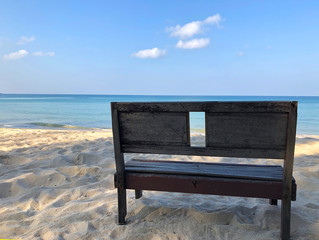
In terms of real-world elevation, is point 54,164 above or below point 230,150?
below

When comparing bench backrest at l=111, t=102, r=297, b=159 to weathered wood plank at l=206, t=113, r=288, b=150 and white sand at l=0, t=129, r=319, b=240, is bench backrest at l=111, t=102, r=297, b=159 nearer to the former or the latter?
weathered wood plank at l=206, t=113, r=288, b=150

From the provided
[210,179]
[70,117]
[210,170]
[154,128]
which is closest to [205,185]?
[210,179]

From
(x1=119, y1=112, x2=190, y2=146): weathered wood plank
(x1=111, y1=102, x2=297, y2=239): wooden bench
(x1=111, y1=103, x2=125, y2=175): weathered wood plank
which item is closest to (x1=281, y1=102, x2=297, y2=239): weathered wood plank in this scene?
(x1=111, y1=102, x2=297, y2=239): wooden bench

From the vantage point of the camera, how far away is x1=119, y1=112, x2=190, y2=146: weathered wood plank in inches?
80.7

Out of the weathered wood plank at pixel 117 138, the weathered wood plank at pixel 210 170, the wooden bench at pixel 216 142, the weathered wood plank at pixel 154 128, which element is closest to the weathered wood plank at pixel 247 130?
the wooden bench at pixel 216 142

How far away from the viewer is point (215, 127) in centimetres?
200

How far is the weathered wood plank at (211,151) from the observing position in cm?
196

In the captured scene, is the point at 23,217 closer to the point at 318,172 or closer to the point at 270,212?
the point at 270,212

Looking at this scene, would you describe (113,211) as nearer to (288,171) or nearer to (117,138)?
(117,138)

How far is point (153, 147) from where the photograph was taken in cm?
216

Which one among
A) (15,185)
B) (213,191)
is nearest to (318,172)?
(213,191)

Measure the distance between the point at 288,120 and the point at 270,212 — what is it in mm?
1185

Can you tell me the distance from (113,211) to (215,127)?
150 cm

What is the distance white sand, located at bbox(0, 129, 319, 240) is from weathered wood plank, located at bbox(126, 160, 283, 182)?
0.48 meters
